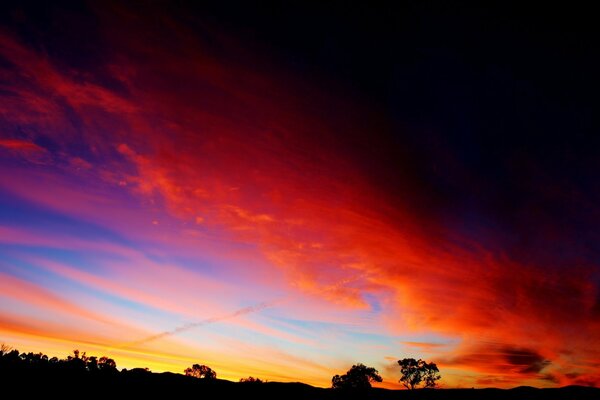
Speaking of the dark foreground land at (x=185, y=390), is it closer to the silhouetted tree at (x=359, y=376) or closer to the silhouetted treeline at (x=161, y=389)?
the silhouetted treeline at (x=161, y=389)

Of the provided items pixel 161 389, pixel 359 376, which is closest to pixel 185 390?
pixel 161 389

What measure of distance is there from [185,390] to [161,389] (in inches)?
42.8

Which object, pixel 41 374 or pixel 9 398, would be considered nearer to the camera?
pixel 9 398

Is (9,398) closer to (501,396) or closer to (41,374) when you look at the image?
(41,374)

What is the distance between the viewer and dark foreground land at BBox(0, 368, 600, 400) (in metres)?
15.5

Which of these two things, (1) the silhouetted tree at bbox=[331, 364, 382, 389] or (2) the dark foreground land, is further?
(1) the silhouetted tree at bbox=[331, 364, 382, 389]

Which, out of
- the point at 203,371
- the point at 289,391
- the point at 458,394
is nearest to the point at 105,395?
the point at 289,391

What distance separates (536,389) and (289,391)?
38.9 feet

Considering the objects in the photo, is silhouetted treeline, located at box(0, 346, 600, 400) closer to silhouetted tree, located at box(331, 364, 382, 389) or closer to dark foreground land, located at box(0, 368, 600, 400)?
dark foreground land, located at box(0, 368, 600, 400)

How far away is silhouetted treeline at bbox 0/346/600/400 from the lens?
1548cm

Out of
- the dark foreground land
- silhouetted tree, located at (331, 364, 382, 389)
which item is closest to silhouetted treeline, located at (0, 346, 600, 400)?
the dark foreground land

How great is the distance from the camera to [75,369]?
16.8m

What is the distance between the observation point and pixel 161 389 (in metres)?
16.7

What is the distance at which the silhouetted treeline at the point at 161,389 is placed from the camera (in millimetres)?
15484
